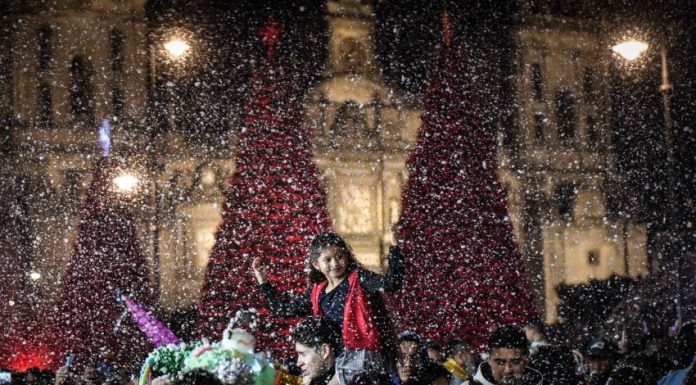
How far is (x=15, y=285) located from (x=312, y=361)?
16.2 metres

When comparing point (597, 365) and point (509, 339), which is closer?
point (509, 339)

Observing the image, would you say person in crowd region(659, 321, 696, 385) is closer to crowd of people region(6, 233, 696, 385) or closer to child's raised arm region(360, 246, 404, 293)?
crowd of people region(6, 233, 696, 385)

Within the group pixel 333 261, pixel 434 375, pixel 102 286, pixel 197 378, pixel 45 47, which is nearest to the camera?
pixel 197 378

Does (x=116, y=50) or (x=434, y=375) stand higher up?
Result: (x=116, y=50)

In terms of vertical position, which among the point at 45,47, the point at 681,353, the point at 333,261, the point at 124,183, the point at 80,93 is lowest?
the point at 681,353

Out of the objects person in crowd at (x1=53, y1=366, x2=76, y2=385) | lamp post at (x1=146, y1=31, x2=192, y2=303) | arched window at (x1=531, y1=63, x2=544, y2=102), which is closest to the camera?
person in crowd at (x1=53, y1=366, x2=76, y2=385)

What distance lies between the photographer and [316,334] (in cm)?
358

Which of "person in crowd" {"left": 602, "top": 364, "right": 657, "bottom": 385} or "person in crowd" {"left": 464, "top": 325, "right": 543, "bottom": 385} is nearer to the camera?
"person in crowd" {"left": 602, "top": 364, "right": 657, "bottom": 385}

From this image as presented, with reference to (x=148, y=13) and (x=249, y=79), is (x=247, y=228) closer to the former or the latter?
(x=249, y=79)

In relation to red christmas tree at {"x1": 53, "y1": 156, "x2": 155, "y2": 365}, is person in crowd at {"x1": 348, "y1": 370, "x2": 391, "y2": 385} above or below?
above

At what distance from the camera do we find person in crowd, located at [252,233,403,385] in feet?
Result: 14.5

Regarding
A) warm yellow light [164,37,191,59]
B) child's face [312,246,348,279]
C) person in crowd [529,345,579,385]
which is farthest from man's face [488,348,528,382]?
warm yellow light [164,37,191,59]

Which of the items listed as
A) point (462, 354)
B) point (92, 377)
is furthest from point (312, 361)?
point (462, 354)

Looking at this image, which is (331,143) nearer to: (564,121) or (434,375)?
(564,121)
